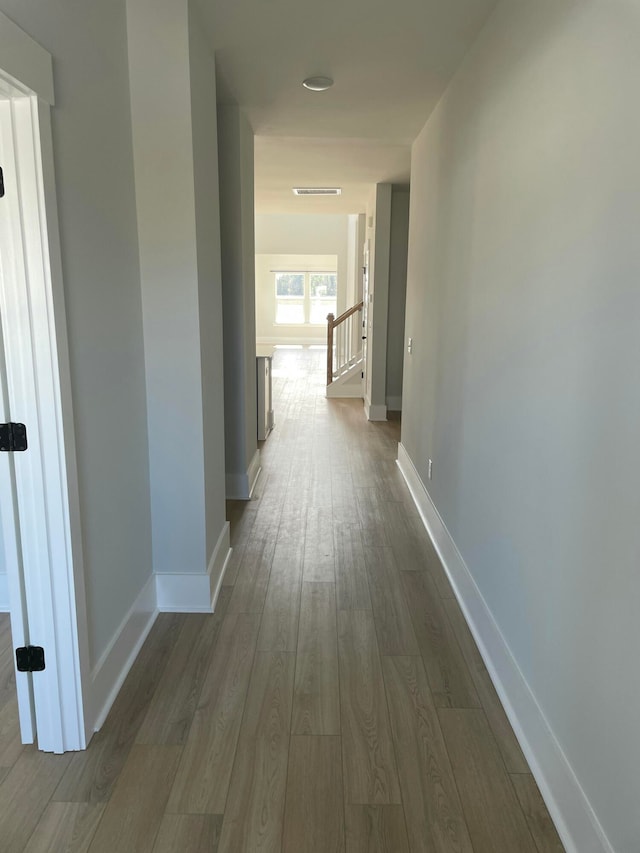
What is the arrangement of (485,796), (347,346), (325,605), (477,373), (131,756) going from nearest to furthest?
(485,796), (131,756), (477,373), (325,605), (347,346)

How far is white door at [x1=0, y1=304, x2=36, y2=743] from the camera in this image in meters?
1.81

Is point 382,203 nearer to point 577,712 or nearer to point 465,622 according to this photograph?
point 465,622

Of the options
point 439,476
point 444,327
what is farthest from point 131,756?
point 444,327

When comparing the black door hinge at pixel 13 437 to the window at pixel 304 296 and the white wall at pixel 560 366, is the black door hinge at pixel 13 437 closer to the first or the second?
the white wall at pixel 560 366

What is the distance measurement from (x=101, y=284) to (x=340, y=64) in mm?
1850

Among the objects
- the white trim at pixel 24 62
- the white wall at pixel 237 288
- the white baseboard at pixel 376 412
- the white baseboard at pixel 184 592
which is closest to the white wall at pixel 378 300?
the white baseboard at pixel 376 412

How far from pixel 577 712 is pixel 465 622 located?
1.18m

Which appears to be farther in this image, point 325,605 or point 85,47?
point 325,605

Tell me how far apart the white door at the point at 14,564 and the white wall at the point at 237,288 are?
2.47 metres

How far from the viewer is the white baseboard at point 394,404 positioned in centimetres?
784

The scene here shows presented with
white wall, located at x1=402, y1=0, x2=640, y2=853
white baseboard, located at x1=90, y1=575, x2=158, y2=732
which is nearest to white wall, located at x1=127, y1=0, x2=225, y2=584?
white baseboard, located at x1=90, y1=575, x2=158, y2=732

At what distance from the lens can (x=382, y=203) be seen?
6812mm

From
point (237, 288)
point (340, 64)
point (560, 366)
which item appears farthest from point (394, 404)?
point (560, 366)

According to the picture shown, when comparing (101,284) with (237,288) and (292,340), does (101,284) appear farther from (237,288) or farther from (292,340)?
(292,340)
